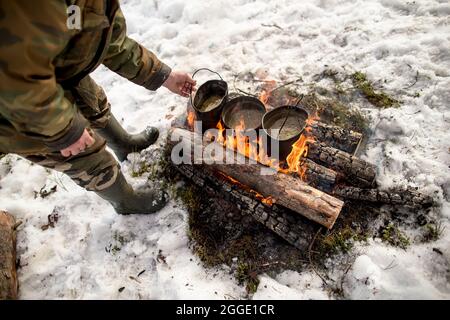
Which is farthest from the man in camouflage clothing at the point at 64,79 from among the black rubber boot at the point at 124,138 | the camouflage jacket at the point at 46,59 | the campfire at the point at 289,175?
the campfire at the point at 289,175

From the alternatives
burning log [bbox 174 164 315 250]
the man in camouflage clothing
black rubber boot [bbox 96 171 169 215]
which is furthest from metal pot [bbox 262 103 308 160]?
black rubber boot [bbox 96 171 169 215]

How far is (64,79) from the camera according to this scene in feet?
6.47

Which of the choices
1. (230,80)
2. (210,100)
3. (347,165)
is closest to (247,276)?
(347,165)

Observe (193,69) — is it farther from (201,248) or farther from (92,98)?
(201,248)

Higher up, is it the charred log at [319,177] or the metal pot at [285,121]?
the metal pot at [285,121]

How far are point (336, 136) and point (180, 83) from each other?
1.70m

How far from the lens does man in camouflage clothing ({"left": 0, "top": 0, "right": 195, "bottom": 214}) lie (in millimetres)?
1498

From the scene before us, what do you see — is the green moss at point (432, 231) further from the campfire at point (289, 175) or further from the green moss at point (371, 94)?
the green moss at point (371, 94)

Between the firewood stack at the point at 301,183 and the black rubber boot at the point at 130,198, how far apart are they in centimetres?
39

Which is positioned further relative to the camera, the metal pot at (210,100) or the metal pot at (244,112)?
the metal pot at (244,112)

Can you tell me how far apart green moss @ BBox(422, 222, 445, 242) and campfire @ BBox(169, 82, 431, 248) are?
0.21 metres

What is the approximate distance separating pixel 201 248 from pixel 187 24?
3.47m

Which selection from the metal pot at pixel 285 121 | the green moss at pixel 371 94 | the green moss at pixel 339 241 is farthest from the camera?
the green moss at pixel 371 94

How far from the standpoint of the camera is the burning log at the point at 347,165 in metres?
2.99
